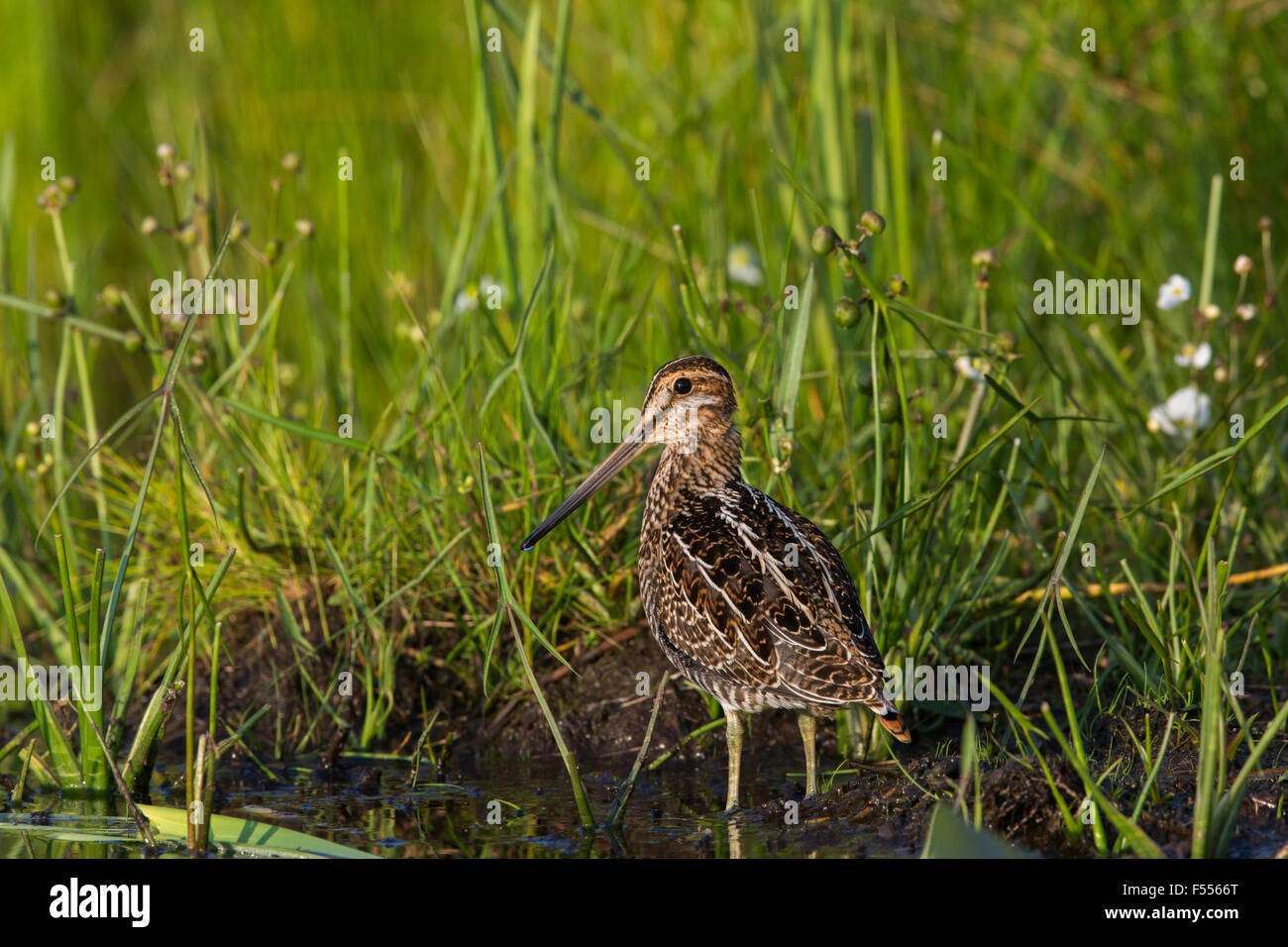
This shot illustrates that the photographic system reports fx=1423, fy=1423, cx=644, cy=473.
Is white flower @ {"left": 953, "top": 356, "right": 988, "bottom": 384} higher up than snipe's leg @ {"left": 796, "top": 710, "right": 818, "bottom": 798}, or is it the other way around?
white flower @ {"left": 953, "top": 356, "right": 988, "bottom": 384}

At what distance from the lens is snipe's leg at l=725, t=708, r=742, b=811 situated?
442 centimetres

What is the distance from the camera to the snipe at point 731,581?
4.07m

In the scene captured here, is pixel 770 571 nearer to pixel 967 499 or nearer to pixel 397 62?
pixel 967 499

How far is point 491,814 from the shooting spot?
4418 mm

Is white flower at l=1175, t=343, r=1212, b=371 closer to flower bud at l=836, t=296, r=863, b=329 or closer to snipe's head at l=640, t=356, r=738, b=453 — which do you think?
flower bud at l=836, t=296, r=863, b=329

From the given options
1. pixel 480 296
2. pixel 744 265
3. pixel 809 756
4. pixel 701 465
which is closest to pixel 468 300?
pixel 480 296

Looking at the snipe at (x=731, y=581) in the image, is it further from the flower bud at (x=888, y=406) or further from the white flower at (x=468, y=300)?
the white flower at (x=468, y=300)

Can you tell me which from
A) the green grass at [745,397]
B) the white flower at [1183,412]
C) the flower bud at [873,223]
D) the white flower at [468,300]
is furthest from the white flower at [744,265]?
the flower bud at [873,223]

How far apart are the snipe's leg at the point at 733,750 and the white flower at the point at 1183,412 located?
198 cm

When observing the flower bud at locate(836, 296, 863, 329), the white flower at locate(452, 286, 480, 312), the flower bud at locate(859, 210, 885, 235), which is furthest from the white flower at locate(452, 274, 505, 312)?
the flower bud at locate(859, 210, 885, 235)

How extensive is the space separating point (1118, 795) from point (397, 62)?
7606mm
